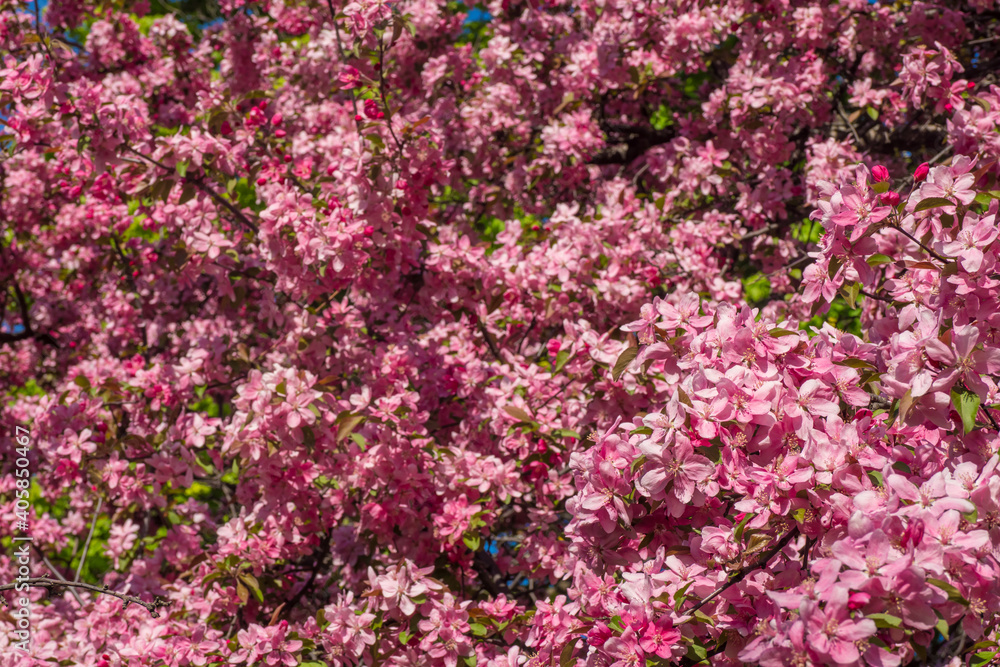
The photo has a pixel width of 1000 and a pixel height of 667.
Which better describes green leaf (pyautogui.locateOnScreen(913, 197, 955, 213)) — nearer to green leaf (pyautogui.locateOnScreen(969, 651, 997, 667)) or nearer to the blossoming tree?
the blossoming tree

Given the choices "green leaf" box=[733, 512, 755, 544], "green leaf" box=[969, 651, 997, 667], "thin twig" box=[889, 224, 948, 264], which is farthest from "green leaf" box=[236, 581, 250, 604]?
"thin twig" box=[889, 224, 948, 264]

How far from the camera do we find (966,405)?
1706 millimetres

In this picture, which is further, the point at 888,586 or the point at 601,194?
the point at 601,194

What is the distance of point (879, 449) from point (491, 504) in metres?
1.68

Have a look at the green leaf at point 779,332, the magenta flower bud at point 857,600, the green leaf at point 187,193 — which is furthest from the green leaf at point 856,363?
the green leaf at point 187,193

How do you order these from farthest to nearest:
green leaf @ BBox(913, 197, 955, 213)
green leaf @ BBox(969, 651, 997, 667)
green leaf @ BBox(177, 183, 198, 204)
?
1. green leaf @ BBox(177, 183, 198, 204)
2. green leaf @ BBox(913, 197, 955, 213)
3. green leaf @ BBox(969, 651, 997, 667)

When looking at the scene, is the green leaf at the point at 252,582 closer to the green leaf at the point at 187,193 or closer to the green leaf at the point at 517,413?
the green leaf at the point at 517,413

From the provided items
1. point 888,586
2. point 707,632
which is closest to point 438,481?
point 707,632

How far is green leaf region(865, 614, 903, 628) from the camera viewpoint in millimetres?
1352

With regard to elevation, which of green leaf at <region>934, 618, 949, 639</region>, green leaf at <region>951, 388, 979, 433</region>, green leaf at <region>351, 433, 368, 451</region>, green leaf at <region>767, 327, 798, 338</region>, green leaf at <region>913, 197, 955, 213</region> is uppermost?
green leaf at <region>913, 197, 955, 213</region>

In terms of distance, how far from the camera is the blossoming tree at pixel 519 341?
5.86ft

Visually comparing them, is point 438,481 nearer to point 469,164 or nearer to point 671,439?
point 671,439

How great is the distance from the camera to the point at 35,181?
6027 mm

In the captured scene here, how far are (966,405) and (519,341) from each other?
2615 millimetres
